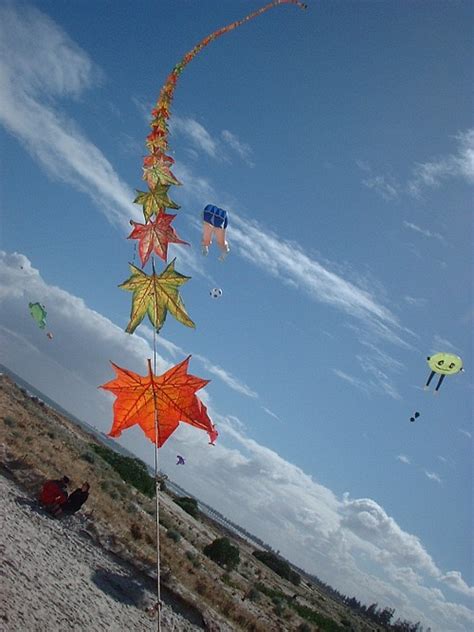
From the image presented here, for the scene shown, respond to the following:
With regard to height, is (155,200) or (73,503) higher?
(155,200)

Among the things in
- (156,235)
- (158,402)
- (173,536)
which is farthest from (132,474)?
(156,235)

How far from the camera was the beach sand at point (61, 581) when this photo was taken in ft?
27.6

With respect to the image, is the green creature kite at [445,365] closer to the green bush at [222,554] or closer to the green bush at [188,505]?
the green bush at [222,554]

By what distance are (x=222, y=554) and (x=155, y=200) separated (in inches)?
972

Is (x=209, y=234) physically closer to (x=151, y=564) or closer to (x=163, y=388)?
(x=163, y=388)

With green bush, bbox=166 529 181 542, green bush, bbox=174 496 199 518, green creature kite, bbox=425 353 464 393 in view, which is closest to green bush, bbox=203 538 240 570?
green bush, bbox=166 529 181 542

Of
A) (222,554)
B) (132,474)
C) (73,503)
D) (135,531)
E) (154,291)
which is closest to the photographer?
(154,291)

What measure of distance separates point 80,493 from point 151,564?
2.94 m

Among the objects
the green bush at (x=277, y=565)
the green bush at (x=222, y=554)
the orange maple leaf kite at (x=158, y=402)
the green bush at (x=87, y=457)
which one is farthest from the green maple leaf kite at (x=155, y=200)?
the green bush at (x=277, y=565)

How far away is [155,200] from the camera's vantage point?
A: 6.04 metres

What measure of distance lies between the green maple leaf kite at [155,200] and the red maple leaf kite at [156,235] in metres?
0.11

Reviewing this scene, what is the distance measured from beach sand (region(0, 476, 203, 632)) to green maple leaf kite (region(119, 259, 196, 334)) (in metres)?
5.65

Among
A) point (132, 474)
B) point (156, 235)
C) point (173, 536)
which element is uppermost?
point (156, 235)

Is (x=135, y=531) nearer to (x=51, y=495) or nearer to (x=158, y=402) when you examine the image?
(x=51, y=495)
